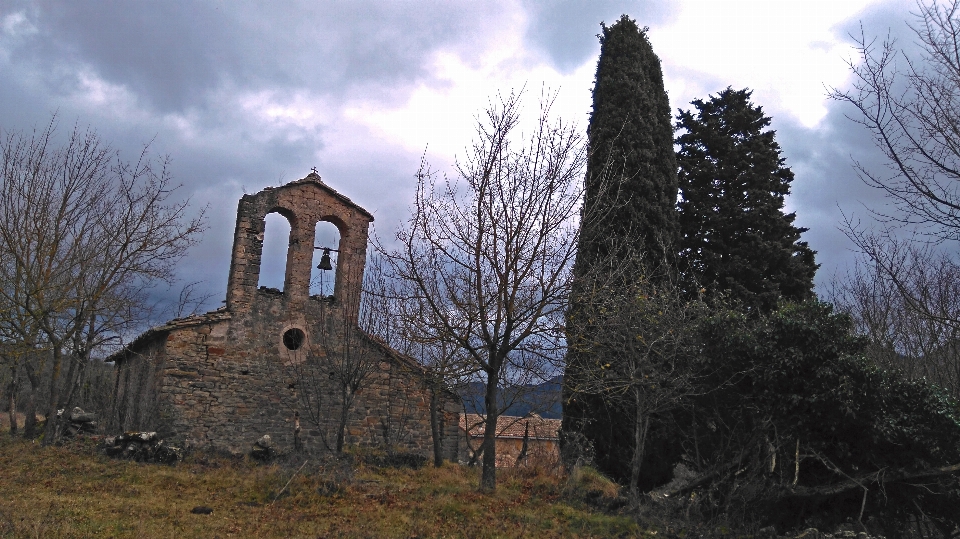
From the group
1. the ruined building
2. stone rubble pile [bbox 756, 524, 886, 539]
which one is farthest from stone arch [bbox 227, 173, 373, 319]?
stone rubble pile [bbox 756, 524, 886, 539]

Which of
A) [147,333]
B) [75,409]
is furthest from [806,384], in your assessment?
[75,409]

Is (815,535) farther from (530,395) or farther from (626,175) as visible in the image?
(626,175)

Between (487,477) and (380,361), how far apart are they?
19.1ft

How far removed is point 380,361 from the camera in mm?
15258

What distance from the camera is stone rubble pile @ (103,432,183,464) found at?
1254 cm

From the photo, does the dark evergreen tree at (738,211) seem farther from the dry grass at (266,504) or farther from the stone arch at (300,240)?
the stone arch at (300,240)

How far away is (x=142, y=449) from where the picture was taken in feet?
41.3

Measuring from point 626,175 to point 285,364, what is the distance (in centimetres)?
924

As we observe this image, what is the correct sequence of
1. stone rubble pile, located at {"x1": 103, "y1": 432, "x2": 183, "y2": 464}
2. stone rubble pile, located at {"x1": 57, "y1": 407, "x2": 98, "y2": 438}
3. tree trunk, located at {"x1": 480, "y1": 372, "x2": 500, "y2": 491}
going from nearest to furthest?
tree trunk, located at {"x1": 480, "y1": 372, "x2": 500, "y2": 491} → stone rubble pile, located at {"x1": 103, "y1": 432, "x2": 183, "y2": 464} → stone rubble pile, located at {"x1": 57, "y1": 407, "x2": 98, "y2": 438}

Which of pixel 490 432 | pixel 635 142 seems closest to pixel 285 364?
pixel 490 432

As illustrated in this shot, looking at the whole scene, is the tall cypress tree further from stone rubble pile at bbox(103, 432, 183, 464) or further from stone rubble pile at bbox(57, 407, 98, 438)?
stone rubble pile at bbox(57, 407, 98, 438)

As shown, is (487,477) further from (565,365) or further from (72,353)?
(72,353)

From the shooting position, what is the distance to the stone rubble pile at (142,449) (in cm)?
1254

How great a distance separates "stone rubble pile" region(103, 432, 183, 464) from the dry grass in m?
0.32
